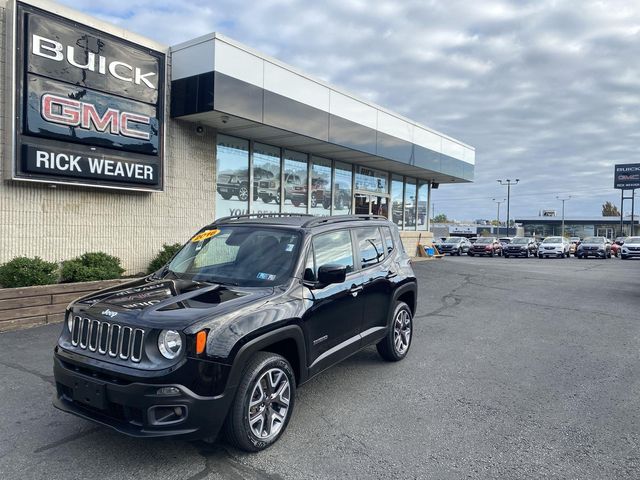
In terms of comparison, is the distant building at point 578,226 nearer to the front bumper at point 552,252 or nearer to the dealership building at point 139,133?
the front bumper at point 552,252

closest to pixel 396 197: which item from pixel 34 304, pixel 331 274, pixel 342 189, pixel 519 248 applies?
pixel 342 189

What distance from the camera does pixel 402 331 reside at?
6188 millimetres

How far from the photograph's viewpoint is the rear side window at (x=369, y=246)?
17.8 ft

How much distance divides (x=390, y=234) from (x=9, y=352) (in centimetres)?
516

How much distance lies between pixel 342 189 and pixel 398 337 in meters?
11.7

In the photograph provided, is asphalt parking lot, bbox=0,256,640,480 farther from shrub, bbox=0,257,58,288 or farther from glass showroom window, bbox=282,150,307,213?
glass showroom window, bbox=282,150,307,213

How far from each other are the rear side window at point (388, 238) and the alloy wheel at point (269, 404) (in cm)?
270

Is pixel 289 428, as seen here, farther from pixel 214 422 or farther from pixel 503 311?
pixel 503 311

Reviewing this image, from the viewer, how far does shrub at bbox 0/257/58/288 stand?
7.53 metres

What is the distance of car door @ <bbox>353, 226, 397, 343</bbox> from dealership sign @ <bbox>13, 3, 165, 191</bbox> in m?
6.13

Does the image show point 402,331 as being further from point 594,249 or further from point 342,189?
point 594,249

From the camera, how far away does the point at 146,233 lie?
Answer: 35.0ft

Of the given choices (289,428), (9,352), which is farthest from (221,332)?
(9,352)

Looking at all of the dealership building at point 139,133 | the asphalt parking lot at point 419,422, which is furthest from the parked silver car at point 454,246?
the asphalt parking lot at point 419,422
